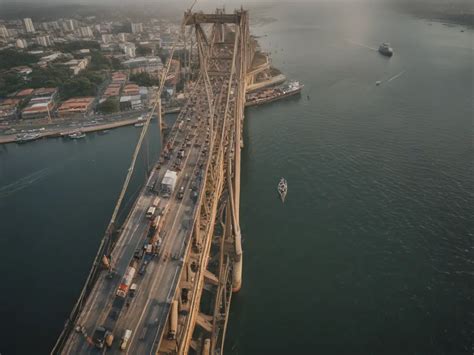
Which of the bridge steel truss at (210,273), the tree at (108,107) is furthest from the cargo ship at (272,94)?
the bridge steel truss at (210,273)

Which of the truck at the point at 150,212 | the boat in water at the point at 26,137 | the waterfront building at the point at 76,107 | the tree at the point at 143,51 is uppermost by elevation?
the tree at the point at 143,51

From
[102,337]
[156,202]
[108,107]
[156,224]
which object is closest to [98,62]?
[108,107]

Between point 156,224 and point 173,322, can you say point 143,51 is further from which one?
point 173,322

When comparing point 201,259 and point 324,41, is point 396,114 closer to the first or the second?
point 201,259

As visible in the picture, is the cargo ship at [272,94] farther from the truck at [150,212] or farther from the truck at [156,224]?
the truck at [156,224]

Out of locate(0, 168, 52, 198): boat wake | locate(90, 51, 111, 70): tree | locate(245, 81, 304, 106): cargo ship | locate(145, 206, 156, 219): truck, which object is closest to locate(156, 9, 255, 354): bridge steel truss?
locate(145, 206, 156, 219): truck

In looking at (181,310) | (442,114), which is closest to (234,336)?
(181,310)
